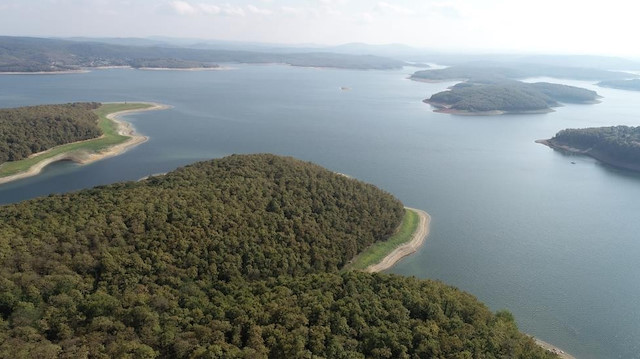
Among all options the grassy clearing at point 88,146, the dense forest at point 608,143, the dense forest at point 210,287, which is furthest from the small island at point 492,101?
the dense forest at point 210,287

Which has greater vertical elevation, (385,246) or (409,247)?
(385,246)

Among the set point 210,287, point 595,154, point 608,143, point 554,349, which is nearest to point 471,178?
point 595,154

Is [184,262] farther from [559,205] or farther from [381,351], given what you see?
[559,205]

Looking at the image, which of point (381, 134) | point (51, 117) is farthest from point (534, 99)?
point (51, 117)

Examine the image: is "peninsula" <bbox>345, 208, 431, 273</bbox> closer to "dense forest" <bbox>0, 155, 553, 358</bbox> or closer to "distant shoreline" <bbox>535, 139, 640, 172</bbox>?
"dense forest" <bbox>0, 155, 553, 358</bbox>

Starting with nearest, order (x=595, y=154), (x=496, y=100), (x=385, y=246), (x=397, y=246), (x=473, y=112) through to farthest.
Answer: (x=385, y=246)
(x=397, y=246)
(x=595, y=154)
(x=473, y=112)
(x=496, y=100)

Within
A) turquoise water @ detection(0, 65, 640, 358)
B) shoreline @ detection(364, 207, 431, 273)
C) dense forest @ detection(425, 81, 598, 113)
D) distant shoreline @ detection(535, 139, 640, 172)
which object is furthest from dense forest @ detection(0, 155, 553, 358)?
dense forest @ detection(425, 81, 598, 113)

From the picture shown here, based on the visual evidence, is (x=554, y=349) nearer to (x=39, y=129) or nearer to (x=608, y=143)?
(x=608, y=143)
